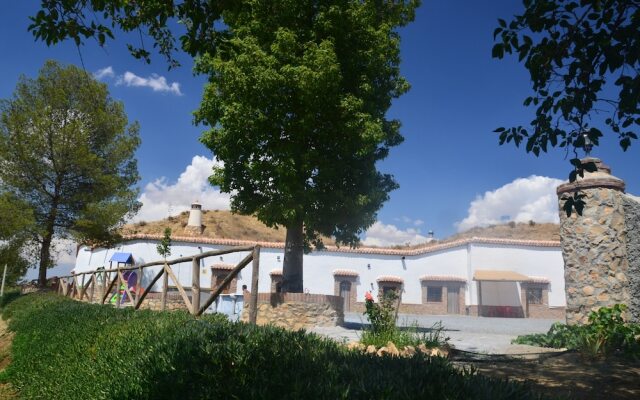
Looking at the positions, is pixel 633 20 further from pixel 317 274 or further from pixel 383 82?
pixel 317 274

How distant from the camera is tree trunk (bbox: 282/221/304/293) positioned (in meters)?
15.3

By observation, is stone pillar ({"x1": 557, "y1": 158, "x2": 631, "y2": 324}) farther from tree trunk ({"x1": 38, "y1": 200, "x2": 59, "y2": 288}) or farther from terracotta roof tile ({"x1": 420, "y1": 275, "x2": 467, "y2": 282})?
tree trunk ({"x1": 38, "y1": 200, "x2": 59, "y2": 288})

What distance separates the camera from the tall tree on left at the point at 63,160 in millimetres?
24609

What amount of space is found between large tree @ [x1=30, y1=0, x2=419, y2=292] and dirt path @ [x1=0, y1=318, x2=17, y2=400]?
7343mm

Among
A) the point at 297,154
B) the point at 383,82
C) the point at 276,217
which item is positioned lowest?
the point at 276,217

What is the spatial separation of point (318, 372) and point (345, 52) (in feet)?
43.5

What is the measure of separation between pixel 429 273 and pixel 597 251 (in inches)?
968

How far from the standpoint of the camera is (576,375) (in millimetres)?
5656

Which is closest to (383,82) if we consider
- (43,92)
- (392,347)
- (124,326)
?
(392,347)

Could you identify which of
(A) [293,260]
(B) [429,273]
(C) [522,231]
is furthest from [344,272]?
(C) [522,231]

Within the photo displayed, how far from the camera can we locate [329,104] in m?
14.3

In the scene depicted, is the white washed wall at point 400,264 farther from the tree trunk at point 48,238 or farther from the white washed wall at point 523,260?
the tree trunk at point 48,238

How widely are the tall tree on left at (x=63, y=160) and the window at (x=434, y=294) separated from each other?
20.5 meters

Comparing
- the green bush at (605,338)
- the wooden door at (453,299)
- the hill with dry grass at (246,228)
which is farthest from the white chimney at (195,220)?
the green bush at (605,338)
